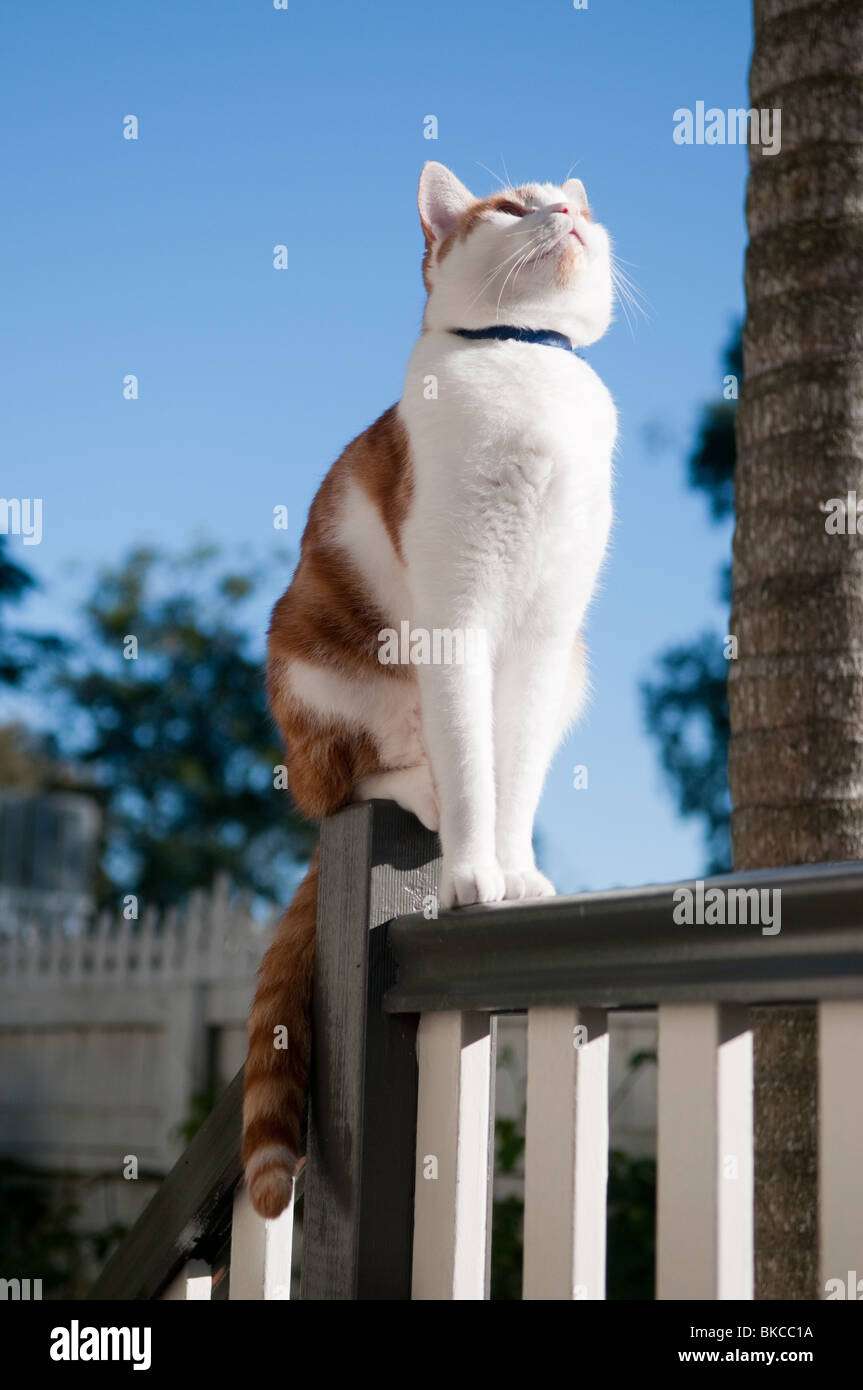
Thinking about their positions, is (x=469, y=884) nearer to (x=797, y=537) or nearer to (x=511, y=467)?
(x=511, y=467)

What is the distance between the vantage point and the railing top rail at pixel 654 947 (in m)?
0.89

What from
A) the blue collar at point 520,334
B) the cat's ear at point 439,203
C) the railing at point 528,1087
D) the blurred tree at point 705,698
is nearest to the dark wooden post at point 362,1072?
the railing at point 528,1087

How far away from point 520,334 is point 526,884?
0.77 meters

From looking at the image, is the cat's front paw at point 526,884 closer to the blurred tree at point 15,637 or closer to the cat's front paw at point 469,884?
the cat's front paw at point 469,884

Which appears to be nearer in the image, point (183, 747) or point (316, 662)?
point (316, 662)

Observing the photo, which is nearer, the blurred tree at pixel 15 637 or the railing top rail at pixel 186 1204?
the railing top rail at pixel 186 1204

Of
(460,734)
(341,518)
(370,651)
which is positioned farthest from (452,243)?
(460,734)

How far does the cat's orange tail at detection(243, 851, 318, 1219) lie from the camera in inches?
56.0

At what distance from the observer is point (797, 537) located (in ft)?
8.18

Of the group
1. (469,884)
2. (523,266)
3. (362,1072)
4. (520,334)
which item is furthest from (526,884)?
(523,266)

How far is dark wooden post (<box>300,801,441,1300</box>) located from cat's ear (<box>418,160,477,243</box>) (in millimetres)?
997

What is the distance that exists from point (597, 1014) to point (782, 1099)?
1.42 m

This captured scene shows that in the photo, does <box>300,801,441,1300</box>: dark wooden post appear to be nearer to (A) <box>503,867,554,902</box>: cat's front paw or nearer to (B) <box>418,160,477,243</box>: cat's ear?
(A) <box>503,867,554,902</box>: cat's front paw

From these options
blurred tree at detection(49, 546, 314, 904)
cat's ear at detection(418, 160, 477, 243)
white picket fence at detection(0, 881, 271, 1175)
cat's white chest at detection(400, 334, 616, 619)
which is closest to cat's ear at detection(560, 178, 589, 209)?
cat's ear at detection(418, 160, 477, 243)
